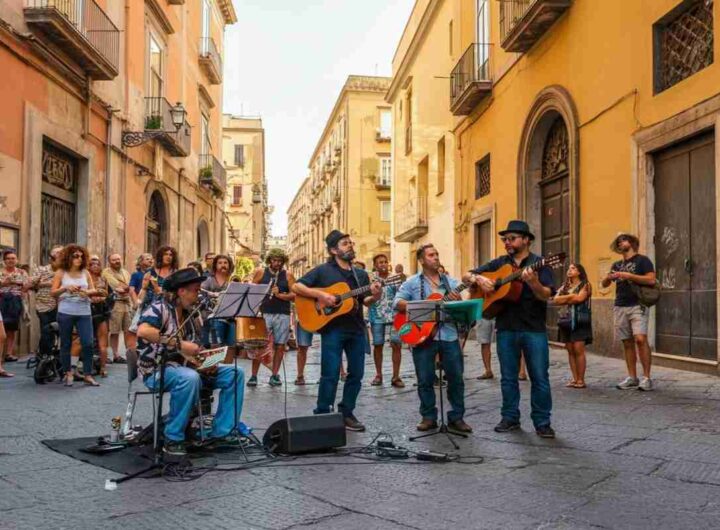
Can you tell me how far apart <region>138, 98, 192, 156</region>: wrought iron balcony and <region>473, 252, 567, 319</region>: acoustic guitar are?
488 inches

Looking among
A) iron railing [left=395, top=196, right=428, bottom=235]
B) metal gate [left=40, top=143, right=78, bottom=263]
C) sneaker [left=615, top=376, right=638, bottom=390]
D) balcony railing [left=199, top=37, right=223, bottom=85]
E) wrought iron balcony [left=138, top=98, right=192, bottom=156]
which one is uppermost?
balcony railing [left=199, top=37, right=223, bottom=85]

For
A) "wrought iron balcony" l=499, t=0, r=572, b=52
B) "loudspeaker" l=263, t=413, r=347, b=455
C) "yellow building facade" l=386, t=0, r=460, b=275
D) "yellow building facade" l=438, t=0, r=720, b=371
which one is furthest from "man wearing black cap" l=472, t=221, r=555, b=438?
"yellow building facade" l=386, t=0, r=460, b=275

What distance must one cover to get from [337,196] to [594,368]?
39.8 metres

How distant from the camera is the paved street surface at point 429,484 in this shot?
4070 mm

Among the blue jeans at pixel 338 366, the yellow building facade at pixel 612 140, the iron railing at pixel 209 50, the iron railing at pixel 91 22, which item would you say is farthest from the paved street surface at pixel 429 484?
the iron railing at pixel 209 50

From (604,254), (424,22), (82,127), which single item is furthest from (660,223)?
(424,22)

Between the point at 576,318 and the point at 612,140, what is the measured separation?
4150 mm

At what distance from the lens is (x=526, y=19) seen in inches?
546

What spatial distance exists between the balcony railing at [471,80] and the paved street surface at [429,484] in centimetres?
1165

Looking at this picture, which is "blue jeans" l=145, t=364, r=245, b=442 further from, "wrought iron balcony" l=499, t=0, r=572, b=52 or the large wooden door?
"wrought iron balcony" l=499, t=0, r=572, b=52

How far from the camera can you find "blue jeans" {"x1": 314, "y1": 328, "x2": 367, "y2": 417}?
21.8 feet

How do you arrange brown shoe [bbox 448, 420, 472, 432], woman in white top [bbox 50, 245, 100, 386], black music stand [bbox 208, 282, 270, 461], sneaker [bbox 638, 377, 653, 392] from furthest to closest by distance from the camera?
woman in white top [bbox 50, 245, 100, 386] → sneaker [bbox 638, 377, 653, 392] → brown shoe [bbox 448, 420, 472, 432] → black music stand [bbox 208, 282, 270, 461]

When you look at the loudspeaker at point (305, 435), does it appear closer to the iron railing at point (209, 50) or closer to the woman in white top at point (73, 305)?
the woman in white top at point (73, 305)

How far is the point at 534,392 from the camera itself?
6.31 meters
